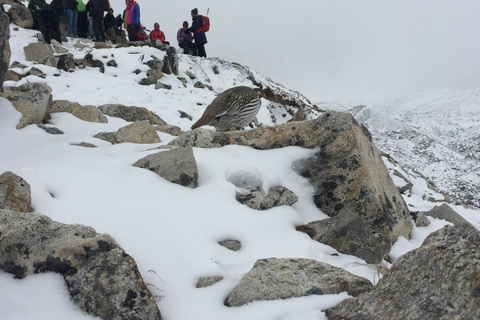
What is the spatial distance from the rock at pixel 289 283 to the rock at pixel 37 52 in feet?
A: 46.4

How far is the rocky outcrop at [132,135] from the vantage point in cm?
550

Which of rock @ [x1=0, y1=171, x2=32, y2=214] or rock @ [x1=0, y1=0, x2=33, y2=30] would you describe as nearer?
rock @ [x1=0, y1=171, x2=32, y2=214]

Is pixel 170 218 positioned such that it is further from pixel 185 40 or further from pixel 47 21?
pixel 185 40

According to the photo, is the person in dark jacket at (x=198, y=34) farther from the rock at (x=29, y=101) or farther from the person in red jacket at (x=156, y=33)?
the rock at (x=29, y=101)

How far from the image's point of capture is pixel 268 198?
3.59 m

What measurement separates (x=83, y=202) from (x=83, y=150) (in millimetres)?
1754

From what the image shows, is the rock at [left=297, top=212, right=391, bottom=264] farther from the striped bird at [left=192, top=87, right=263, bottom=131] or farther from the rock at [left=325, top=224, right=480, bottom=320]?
the striped bird at [left=192, top=87, right=263, bottom=131]

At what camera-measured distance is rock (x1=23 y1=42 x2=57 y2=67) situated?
1308 cm

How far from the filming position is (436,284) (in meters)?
1.63

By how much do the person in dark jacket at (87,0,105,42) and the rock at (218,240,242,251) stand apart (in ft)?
55.0

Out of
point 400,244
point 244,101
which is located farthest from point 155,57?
point 400,244

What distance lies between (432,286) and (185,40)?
18610 mm

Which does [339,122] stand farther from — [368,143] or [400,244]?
[400,244]

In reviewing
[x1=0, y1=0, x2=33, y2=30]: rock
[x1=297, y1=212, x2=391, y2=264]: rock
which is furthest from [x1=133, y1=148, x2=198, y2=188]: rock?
[x1=0, y1=0, x2=33, y2=30]: rock
